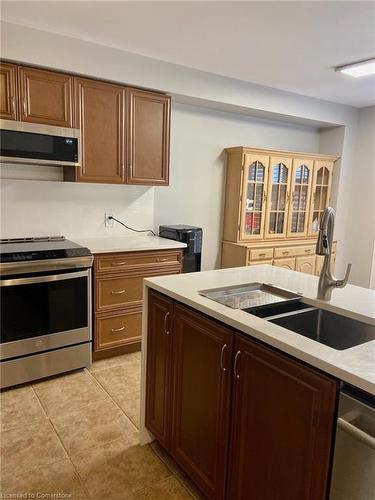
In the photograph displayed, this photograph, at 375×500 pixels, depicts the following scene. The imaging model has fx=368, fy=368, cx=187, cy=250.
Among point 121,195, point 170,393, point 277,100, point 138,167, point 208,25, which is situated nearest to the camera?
point 170,393

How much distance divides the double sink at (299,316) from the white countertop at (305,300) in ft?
0.18

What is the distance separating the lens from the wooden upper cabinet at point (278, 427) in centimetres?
112

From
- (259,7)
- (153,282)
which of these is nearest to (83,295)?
(153,282)

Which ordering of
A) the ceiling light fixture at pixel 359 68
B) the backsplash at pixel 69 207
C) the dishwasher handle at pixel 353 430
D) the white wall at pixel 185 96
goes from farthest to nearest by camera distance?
1. the ceiling light fixture at pixel 359 68
2. the backsplash at pixel 69 207
3. the white wall at pixel 185 96
4. the dishwasher handle at pixel 353 430

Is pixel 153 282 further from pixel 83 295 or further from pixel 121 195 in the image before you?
pixel 121 195

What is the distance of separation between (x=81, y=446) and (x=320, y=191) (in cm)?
413

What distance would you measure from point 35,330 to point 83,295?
1.36 ft

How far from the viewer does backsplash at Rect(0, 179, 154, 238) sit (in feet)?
10.0

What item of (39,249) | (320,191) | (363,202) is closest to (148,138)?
(39,249)

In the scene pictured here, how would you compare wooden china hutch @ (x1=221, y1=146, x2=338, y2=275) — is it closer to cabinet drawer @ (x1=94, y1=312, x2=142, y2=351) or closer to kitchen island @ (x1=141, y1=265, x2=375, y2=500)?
cabinet drawer @ (x1=94, y1=312, x2=142, y2=351)

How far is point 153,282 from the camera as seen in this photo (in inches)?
76.1

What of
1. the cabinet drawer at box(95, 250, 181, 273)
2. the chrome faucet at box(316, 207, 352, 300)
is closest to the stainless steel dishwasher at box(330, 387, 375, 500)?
the chrome faucet at box(316, 207, 352, 300)

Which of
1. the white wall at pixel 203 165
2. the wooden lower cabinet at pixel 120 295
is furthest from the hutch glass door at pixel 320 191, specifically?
the wooden lower cabinet at pixel 120 295

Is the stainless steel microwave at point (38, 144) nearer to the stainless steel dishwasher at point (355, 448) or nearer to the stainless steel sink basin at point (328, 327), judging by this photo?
the stainless steel sink basin at point (328, 327)
